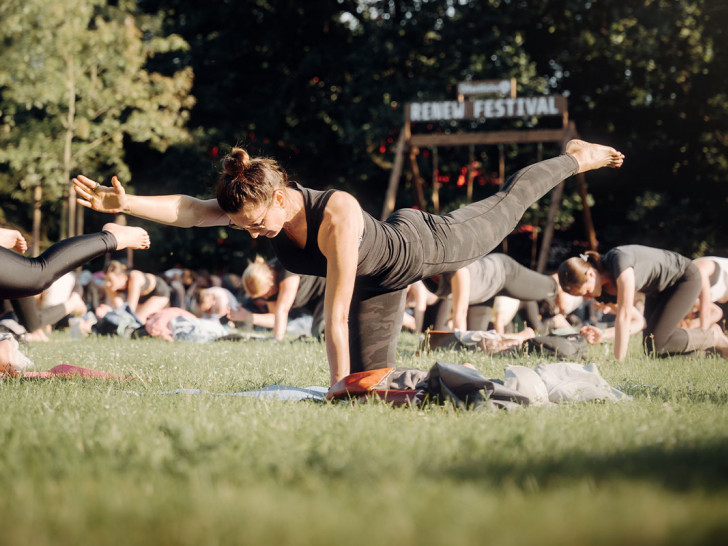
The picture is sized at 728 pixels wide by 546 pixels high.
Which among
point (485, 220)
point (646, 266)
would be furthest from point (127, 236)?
point (646, 266)

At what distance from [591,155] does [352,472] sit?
4.00 meters

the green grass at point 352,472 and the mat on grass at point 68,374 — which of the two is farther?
the mat on grass at point 68,374

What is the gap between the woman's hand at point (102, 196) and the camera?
4.55 metres

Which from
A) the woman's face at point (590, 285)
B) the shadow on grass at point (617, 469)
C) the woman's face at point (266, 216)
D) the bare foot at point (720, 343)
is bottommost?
the bare foot at point (720, 343)

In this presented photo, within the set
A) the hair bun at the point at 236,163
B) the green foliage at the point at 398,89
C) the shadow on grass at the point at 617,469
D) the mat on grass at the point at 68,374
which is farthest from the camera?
the green foliage at the point at 398,89

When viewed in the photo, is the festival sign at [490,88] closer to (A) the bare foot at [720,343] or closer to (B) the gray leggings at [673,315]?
(B) the gray leggings at [673,315]

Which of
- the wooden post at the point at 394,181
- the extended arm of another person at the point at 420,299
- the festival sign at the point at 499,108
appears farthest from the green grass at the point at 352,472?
the festival sign at the point at 499,108

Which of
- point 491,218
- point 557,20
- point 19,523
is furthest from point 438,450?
point 557,20

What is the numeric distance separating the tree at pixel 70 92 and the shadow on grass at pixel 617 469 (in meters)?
15.9

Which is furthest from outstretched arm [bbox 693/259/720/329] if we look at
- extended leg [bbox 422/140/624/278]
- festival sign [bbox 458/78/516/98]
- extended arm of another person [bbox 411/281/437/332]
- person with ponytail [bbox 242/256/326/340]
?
festival sign [bbox 458/78/516/98]

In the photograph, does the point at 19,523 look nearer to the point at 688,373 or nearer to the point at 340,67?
the point at 688,373

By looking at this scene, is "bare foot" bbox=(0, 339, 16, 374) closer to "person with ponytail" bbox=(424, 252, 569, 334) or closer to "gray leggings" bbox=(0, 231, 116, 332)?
"gray leggings" bbox=(0, 231, 116, 332)

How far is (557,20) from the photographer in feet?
77.0

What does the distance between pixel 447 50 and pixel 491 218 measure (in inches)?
704
